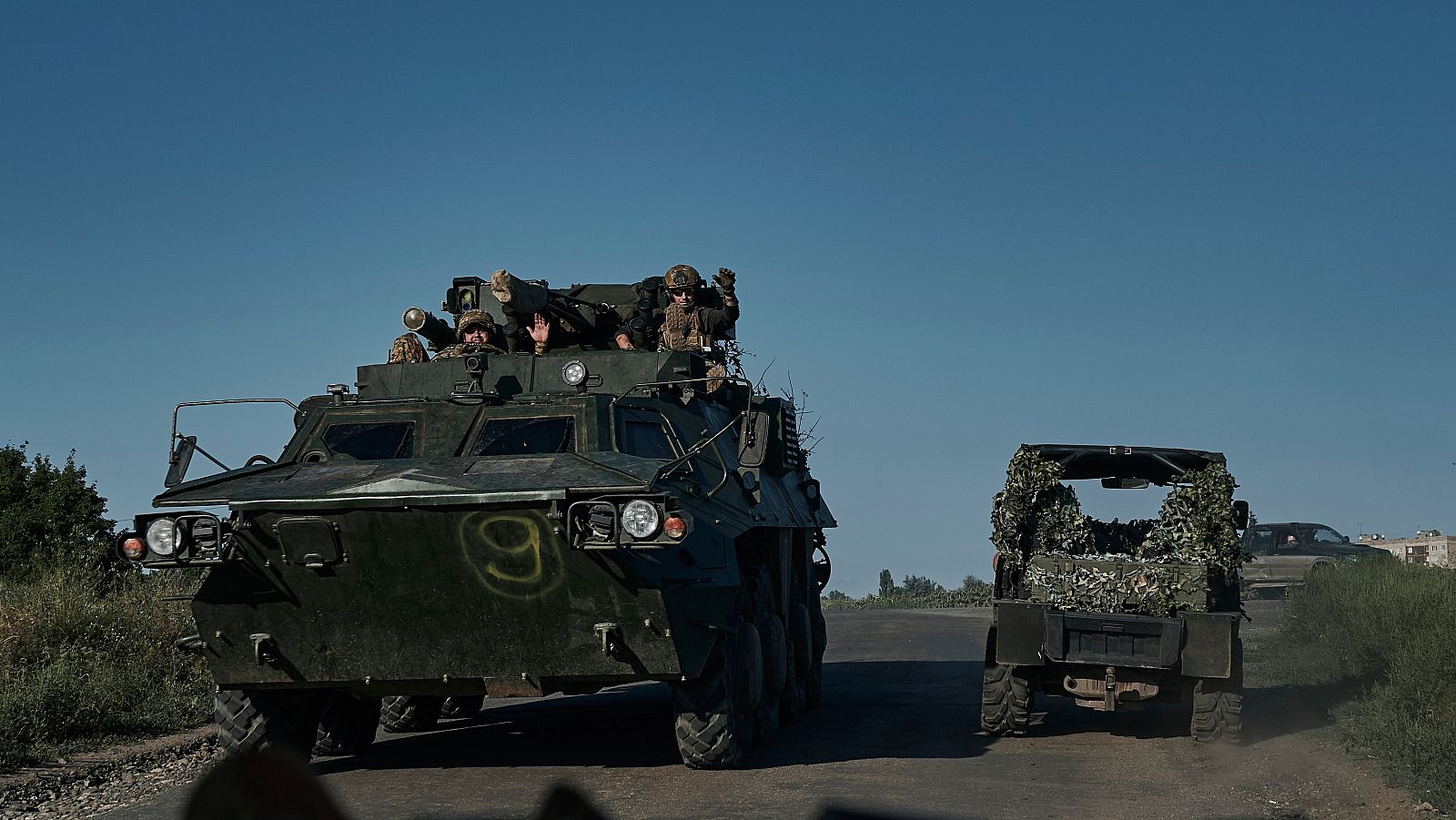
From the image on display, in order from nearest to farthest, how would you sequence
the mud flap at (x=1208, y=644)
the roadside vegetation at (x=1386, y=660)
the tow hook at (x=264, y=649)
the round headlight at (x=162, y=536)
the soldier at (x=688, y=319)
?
the round headlight at (x=162, y=536) → the tow hook at (x=264, y=649) → the roadside vegetation at (x=1386, y=660) → the mud flap at (x=1208, y=644) → the soldier at (x=688, y=319)

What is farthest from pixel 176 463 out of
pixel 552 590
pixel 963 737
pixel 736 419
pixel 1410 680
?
pixel 1410 680

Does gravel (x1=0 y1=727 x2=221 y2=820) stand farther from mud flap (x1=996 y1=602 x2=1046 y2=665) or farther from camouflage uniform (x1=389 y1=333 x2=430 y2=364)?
mud flap (x1=996 y1=602 x2=1046 y2=665)

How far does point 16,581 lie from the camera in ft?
57.3

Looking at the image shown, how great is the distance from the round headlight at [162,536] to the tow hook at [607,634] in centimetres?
236

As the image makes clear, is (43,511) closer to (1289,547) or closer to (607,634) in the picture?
(607,634)

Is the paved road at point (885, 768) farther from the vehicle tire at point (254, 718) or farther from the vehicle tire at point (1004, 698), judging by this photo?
the vehicle tire at point (254, 718)

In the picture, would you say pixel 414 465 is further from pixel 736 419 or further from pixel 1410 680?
pixel 1410 680

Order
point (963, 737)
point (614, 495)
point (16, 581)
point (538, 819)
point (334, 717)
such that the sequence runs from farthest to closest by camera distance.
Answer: point (16, 581) → point (963, 737) → point (334, 717) → point (614, 495) → point (538, 819)

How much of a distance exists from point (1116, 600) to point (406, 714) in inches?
221

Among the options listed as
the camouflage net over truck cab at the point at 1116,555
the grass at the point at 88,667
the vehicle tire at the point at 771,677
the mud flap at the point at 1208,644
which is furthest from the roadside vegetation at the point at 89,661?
the mud flap at the point at 1208,644

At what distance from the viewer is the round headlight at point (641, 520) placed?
8.13 metres

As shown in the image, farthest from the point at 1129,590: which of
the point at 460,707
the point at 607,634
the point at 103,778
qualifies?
the point at 103,778

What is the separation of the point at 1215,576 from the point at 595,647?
17.4ft

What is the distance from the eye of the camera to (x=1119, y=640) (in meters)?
10.7
